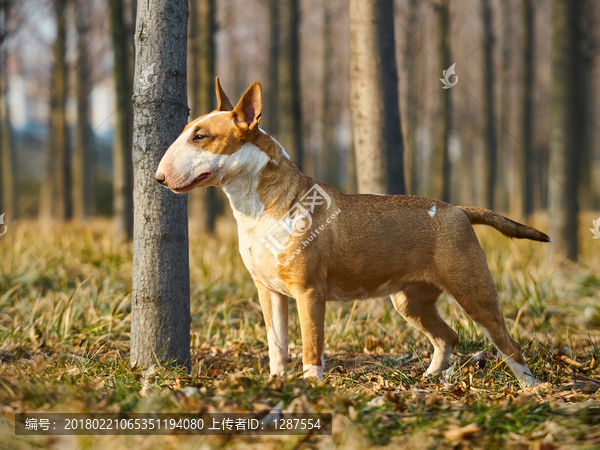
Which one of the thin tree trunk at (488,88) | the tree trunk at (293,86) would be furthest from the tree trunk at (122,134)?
the thin tree trunk at (488,88)

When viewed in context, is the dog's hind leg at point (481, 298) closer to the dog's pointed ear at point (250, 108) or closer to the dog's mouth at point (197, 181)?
the dog's pointed ear at point (250, 108)

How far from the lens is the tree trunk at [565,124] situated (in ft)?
25.2

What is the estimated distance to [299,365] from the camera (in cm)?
412

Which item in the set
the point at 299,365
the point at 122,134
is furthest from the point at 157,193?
the point at 122,134

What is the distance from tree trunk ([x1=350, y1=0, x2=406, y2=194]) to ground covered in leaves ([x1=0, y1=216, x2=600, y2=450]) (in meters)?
1.41

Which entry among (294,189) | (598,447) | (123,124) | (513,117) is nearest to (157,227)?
(294,189)

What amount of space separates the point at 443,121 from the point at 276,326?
8.82 meters

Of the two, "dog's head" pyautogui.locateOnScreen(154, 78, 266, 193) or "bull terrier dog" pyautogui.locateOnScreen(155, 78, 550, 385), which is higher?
"dog's head" pyautogui.locateOnScreen(154, 78, 266, 193)

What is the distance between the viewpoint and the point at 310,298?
3266 mm

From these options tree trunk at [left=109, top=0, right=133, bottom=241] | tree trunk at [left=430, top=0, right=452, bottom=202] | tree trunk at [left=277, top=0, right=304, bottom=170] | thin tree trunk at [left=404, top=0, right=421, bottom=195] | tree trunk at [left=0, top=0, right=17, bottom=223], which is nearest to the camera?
tree trunk at [left=109, top=0, right=133, bottom=241]

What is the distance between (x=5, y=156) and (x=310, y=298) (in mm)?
13285

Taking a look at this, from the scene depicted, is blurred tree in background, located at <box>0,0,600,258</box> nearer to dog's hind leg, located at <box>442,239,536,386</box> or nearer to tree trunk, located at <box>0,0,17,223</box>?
tree trunk, located at <box>0,0,17,223</box>

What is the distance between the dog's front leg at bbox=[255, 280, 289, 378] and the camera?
140 inches

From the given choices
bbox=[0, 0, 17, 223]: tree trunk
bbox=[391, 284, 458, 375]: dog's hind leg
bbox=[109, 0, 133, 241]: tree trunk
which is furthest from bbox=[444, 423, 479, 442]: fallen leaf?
bbox=[0, 0, 17, 223]: tree trunk
